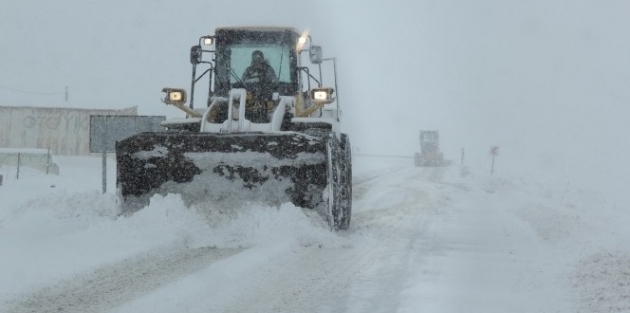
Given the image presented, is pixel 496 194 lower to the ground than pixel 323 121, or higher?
lower

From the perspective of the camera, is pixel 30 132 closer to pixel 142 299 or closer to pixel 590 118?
pixel 142 299

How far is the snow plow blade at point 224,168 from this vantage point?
812 centimetres

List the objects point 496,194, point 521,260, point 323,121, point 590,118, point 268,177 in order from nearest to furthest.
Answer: point 521,260
point 268,177
point 323,121
point 496,194
point 590,118

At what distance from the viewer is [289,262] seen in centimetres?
664

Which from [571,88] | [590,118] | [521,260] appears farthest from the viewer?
[571,88]

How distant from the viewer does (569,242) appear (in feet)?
28.3

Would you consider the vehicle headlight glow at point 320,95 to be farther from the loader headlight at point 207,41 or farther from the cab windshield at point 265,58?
the loader headlight at point 207,41

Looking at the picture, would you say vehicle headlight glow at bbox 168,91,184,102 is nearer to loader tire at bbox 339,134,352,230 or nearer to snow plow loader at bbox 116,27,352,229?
snow plow loader at bbox 116,27,352,229

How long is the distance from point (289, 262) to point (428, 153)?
147 ft

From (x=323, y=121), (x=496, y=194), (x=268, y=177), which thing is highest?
(x=323, y=121)

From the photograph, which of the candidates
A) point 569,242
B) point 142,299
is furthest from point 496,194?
point 142,299

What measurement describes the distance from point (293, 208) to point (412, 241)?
1541mm

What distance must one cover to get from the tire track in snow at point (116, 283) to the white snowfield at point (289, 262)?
0.04 feet

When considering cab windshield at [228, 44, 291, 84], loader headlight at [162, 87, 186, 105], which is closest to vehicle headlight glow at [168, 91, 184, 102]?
loader headlight at [162, 87, 186, 105]
